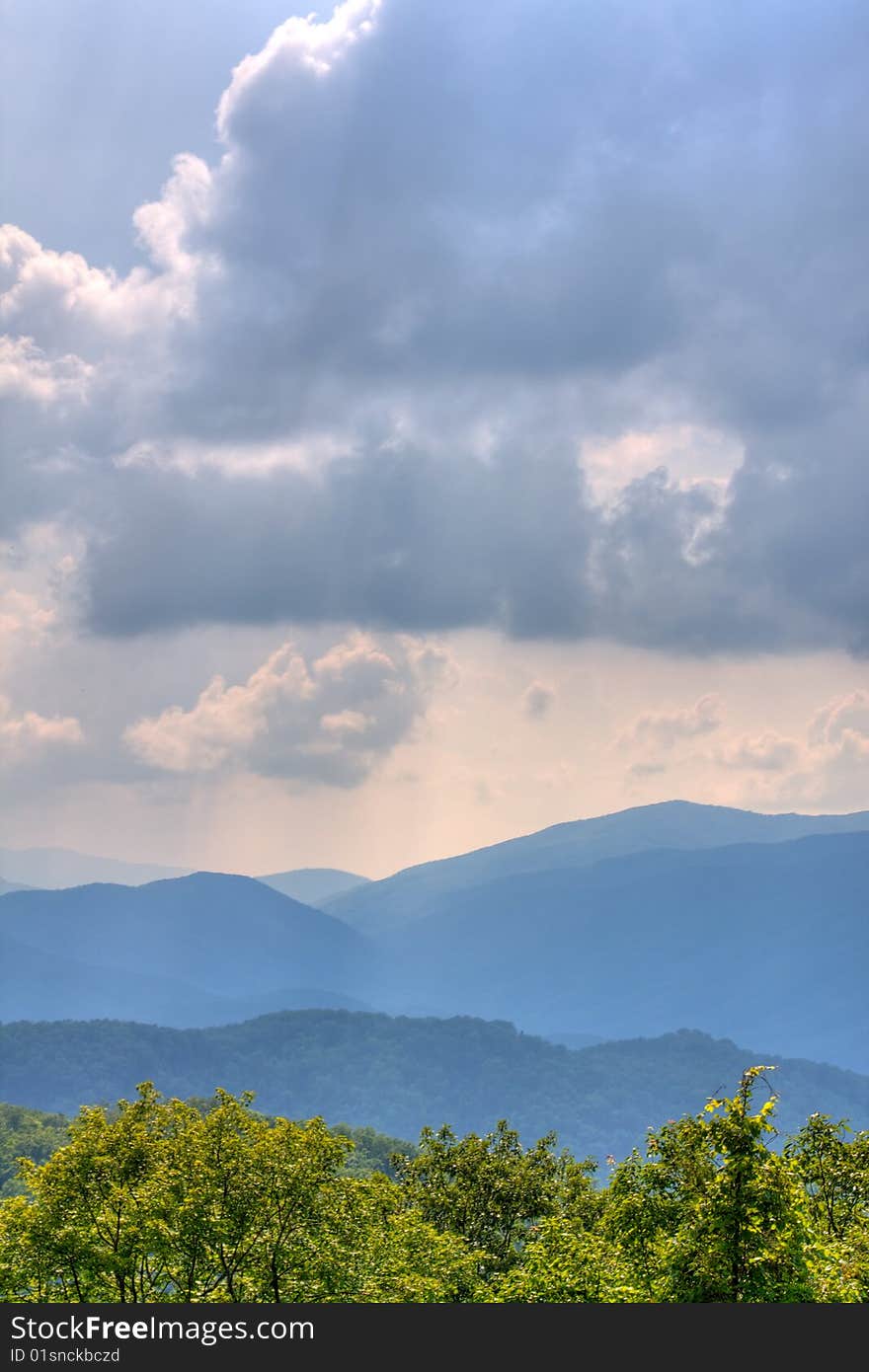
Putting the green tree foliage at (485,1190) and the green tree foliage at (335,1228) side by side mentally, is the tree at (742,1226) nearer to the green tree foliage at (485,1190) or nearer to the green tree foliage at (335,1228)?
the green tree foliage at (335,1228)

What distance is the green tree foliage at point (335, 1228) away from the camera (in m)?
27.9

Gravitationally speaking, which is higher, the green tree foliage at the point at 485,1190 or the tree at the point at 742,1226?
the tree at the point at 742,1226

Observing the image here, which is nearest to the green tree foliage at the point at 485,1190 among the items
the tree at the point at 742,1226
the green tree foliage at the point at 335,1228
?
the green tree foliage at the point at 335,1228

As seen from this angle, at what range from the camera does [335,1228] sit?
39.6m

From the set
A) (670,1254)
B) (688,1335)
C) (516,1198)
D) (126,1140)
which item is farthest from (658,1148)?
(516,1198)

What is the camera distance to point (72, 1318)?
26891 millimetres

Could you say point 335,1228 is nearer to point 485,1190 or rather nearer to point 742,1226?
point 742,1226

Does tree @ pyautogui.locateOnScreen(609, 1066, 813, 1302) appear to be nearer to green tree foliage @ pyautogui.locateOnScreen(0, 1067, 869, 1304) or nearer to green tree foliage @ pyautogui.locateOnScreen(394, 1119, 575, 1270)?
green tree foliage @ pyautogui.locateOnScreen(0, 1067, 869, 1304)

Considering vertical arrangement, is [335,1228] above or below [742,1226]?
below

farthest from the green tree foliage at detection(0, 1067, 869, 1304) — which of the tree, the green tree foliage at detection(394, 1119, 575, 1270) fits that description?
the green tree foliage at detection(394, 1119, 575, 1270)

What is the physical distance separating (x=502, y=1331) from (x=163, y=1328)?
7879 mm

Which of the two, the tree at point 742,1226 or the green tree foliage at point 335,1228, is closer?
the tree at point 742,1226

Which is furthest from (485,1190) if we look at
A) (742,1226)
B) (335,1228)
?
(742,1226)

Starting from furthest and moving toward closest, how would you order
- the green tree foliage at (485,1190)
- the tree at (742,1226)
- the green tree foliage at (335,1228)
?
1. the green tree foliage at (485,1190)
2. the green tree foliage at (335,1228)
3. the tree at (742,1226)
